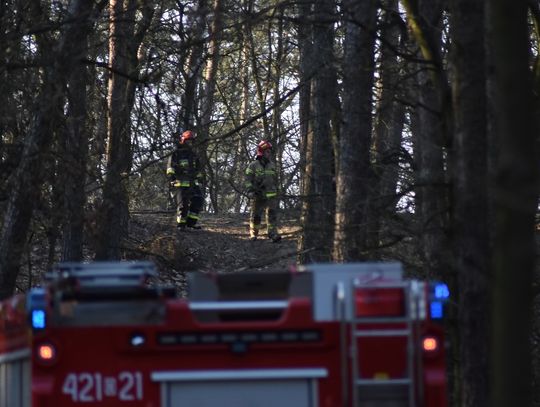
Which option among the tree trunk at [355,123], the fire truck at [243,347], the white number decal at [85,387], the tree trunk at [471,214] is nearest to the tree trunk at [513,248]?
the fire truck at [243,347]

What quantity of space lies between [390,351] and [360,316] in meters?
0.25

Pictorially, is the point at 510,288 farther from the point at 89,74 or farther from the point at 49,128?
the point at 89,74

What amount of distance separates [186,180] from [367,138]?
8.43m

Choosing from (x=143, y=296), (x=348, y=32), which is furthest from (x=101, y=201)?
(x=143, y=296)

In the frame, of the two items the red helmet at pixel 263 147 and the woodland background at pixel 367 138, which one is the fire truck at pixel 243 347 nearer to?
the woodland background at pixel 367 138

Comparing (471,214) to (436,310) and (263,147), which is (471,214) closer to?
(436,310)

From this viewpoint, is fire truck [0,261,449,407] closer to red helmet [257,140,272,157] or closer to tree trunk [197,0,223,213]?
tree trunk [197,0,223,213]

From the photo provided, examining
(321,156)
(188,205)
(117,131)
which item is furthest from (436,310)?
(188,205)

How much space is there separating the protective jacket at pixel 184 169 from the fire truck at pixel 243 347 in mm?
14117

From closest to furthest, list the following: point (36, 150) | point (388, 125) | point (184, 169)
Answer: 1. point (36, 150)
2. point (388, 125)
3. point (184, 169)

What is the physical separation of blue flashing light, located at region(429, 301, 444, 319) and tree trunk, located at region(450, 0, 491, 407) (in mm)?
3459

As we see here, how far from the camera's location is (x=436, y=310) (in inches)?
258

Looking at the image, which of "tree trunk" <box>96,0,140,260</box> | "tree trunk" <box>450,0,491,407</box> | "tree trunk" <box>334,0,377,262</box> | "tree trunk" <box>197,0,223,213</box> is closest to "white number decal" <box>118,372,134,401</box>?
"tree trunk" <box>450,0,491,407</box>

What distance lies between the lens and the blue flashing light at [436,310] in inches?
258
